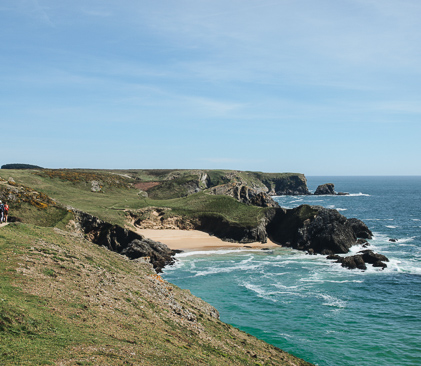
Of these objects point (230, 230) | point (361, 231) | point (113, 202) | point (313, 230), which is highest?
point (113, 202)

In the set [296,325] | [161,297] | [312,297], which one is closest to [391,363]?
[296,325]

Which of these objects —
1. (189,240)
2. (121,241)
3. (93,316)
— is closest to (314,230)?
(189,240)

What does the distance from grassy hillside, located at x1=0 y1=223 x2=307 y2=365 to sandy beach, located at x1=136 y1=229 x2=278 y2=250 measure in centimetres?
4064

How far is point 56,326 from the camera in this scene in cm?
1669

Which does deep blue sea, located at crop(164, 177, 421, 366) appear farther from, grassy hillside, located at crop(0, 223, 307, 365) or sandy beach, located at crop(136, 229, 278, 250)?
grassy hillside, located at crop(0, 223, 307, 365)

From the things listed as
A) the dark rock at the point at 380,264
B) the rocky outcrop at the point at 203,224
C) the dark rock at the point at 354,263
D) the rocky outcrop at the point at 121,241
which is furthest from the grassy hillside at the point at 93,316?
the rocky outcrop at the point at 203,224

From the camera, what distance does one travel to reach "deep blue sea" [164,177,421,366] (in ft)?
105

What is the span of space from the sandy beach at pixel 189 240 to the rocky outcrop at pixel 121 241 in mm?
6858

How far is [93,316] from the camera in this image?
762 inches

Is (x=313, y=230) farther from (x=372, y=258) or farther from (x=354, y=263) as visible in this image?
(x=354, y=263)

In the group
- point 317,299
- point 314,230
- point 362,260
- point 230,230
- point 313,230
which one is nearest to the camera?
point 317,299

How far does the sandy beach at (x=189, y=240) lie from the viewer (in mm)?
73938

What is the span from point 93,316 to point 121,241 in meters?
46.7

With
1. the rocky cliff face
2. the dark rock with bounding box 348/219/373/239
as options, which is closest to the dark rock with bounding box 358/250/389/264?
the rocky cliff face
